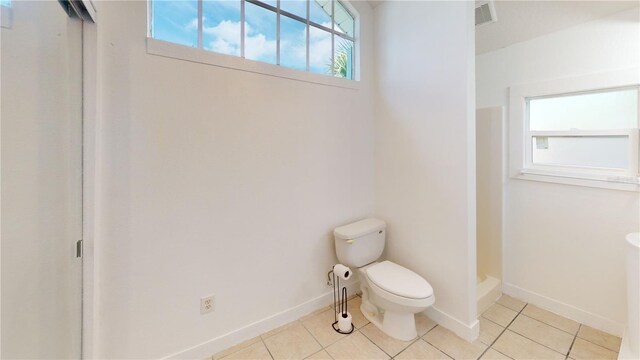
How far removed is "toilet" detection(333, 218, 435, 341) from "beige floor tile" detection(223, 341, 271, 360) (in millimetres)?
792

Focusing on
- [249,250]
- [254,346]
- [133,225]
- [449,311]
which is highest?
[133,225]

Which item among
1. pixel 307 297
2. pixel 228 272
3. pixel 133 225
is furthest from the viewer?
pixel 307 297

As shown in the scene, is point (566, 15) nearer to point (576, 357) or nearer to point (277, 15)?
point (277, 15)

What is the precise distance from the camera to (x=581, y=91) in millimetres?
1831

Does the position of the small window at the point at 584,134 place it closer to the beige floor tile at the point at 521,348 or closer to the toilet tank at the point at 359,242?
the beige floor tile at the point at 521,348

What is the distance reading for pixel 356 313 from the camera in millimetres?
2035

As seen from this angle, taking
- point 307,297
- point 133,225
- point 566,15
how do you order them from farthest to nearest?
point 307,297 < point 566,15 < point 133,225

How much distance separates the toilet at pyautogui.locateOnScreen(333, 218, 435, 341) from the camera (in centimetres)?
162

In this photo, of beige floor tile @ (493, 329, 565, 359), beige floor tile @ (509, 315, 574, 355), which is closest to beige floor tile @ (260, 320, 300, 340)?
beige floor tile @ (493, 329, 565, 359)

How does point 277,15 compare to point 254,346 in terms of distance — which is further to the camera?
point 277,15

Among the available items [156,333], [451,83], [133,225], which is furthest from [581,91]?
[156,333]

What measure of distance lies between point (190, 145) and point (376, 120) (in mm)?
1549

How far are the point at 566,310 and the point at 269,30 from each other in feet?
9.79

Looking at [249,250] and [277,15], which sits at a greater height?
[277,15]
